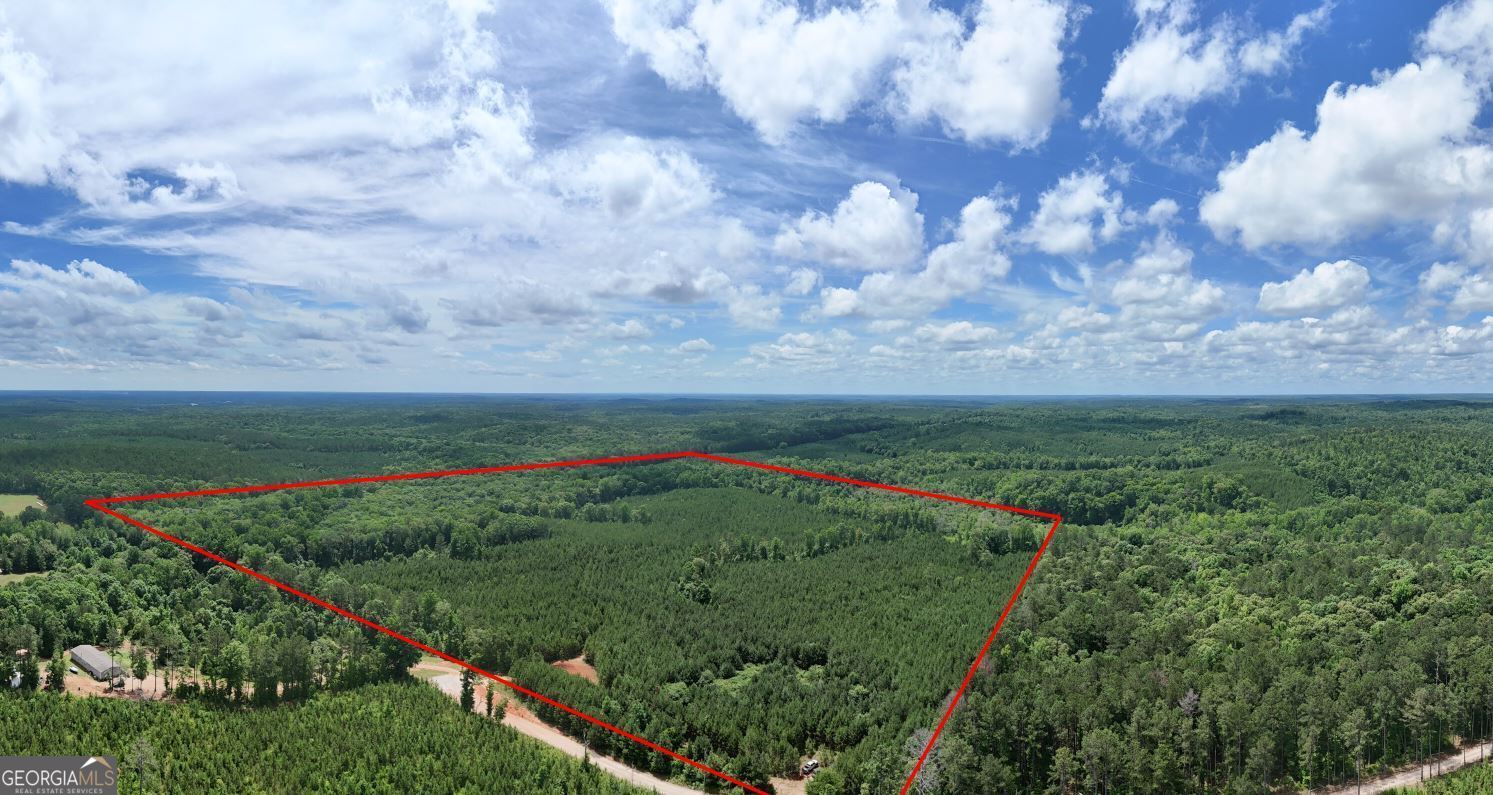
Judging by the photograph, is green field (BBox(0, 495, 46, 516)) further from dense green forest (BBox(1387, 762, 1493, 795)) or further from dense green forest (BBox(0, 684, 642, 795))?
dense green forest (BBox(1387, 762, 1493, 795))

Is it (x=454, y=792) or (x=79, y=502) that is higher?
(x=79, y=502)

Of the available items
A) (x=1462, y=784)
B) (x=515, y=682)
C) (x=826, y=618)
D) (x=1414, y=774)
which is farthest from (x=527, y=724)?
(x=1414, y=774)

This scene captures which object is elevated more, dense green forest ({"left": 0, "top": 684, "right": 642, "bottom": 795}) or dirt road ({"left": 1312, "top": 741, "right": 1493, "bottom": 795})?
dense green forest ({"left": 0, "top": 684, "right": 642, "bottom": 795})

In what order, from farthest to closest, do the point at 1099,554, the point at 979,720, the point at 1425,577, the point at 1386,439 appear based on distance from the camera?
the point at 1386,439
the point at 1099,554
the point at 1425,577
the point at 979,720

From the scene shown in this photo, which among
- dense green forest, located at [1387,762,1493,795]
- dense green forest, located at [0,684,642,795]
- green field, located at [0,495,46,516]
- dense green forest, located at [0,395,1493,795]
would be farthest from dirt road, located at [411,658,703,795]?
green field, located at [0,495,46,516]

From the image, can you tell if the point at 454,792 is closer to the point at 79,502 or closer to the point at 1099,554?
the point at 1099,554

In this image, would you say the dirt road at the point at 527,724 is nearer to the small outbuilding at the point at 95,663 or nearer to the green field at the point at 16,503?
the small outbuilding at the point at 95,663

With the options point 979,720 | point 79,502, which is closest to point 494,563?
point 979,720

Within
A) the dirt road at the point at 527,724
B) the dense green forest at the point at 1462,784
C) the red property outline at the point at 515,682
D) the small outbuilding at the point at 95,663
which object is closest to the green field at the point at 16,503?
the red property outline at the point at 515,682
